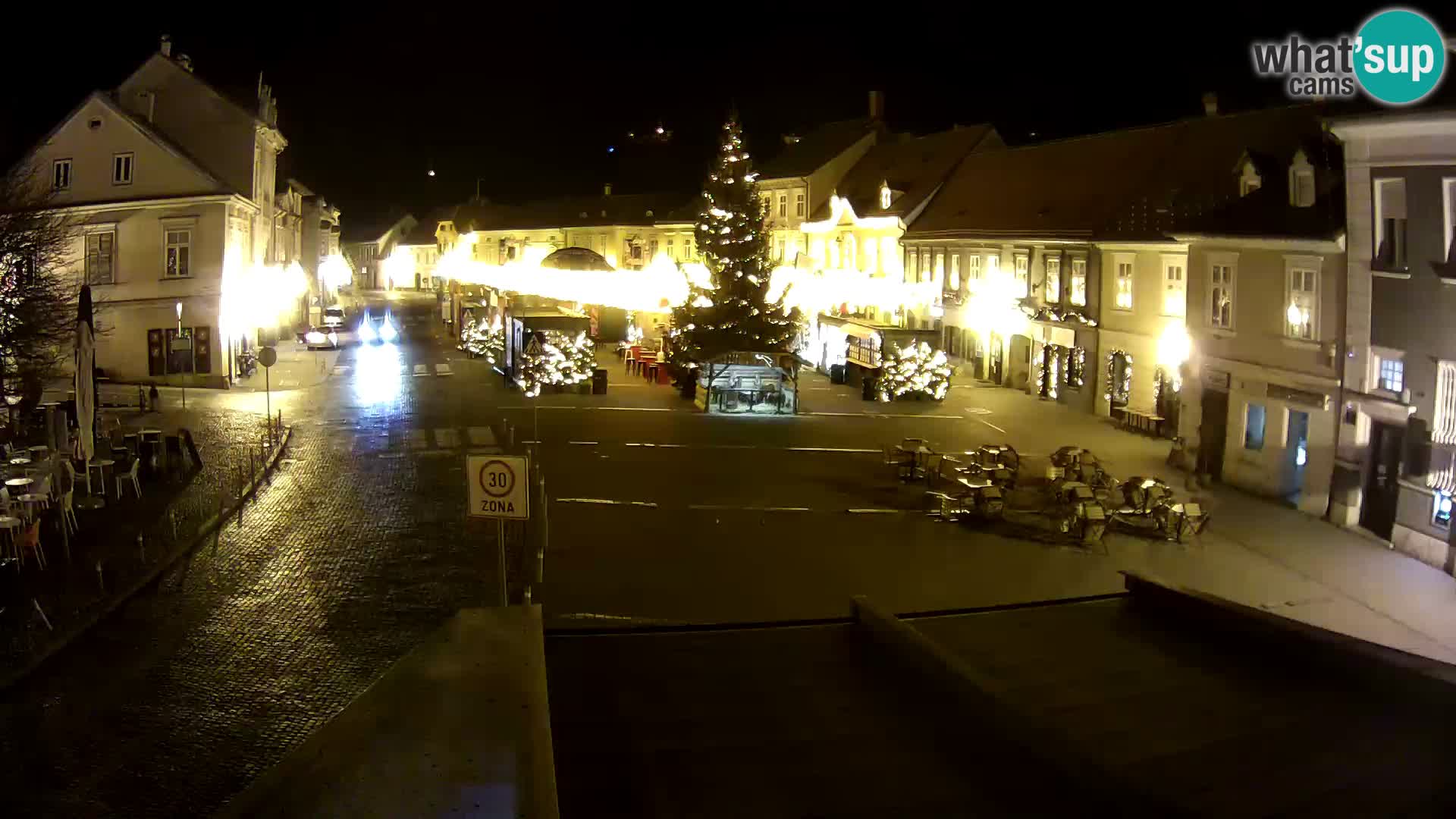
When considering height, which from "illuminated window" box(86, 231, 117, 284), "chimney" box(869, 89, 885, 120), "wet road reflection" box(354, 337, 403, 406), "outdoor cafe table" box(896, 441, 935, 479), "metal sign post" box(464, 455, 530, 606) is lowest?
"outdoor cafe table" box(896, 441, 935, 479)

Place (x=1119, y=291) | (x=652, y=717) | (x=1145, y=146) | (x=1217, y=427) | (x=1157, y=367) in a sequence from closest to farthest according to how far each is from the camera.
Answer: (x=652, y=717) < (x=1217, y=427) < (x=1157, y=367) < (x=1119, y=291) < (x=1145, y=146)

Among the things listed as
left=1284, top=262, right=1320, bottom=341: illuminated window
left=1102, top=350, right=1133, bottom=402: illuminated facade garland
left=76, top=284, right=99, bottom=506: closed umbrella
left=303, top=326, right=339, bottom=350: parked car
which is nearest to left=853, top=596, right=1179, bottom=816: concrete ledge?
left=76, top=284, right=99, bottom=506: closed umbrella

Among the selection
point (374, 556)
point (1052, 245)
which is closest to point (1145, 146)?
point (1052, 245)

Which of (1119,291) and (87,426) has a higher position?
(1119,291)

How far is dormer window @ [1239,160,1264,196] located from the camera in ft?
83.0

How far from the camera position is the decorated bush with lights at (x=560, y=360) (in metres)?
37.6

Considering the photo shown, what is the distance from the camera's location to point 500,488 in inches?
471

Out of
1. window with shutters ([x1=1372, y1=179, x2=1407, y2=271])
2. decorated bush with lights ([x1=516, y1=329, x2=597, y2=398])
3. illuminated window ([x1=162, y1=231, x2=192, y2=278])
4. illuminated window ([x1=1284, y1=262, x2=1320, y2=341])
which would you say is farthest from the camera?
illuminated window ([x1=162, y1=231, x2=192, y2=278])

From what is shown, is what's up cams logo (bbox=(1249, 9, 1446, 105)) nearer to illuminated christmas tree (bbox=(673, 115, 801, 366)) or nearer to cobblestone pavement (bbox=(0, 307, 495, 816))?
cobblestone pavement (bbox=(0, 307, 495, 816))

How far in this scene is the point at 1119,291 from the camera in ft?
112

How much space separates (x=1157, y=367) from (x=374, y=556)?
22129mm

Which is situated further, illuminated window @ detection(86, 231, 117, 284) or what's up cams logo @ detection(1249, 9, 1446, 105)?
illuminated window @ detection(86, 231, 117, 284)

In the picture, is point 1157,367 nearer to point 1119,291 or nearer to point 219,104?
point 1119,291

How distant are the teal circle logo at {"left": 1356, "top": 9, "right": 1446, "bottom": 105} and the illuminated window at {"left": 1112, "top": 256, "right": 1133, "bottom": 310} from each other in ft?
42.7
